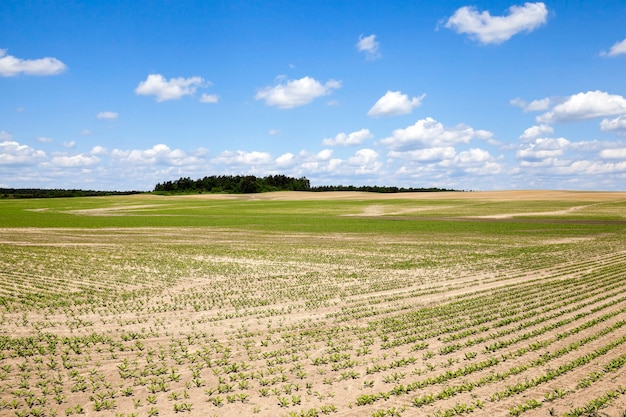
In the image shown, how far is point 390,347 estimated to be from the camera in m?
15.5

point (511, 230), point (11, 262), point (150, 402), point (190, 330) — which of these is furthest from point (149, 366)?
point (511, 230)

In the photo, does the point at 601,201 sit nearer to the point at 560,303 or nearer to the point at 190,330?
the point at 560,303

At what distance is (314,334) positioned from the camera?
673 inches

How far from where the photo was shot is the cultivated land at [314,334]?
11.7 meters

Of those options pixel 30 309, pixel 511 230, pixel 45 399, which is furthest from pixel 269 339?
pixel 511 230

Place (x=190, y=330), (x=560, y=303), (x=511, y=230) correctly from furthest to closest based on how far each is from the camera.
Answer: (x=511, y=230) → (x=560, y=303) → (x=190, y=330)

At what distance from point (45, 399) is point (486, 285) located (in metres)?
21.0

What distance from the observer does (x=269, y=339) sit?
54.4ft

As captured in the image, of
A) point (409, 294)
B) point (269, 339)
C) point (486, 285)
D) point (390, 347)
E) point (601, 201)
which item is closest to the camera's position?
point (390, 347)

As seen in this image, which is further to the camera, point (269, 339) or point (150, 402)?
point (269, 339)

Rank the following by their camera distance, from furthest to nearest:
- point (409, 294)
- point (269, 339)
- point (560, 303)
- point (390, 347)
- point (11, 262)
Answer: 1. point (11, 262)
2. point (409, 294)
3. point (560, 303)
4. point (269, 339)
5. point (390, 347)

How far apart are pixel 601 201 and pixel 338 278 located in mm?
98589

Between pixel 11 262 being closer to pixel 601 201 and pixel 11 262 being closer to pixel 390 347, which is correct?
pixel 390 347

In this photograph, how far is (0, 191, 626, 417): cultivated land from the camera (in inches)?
461
